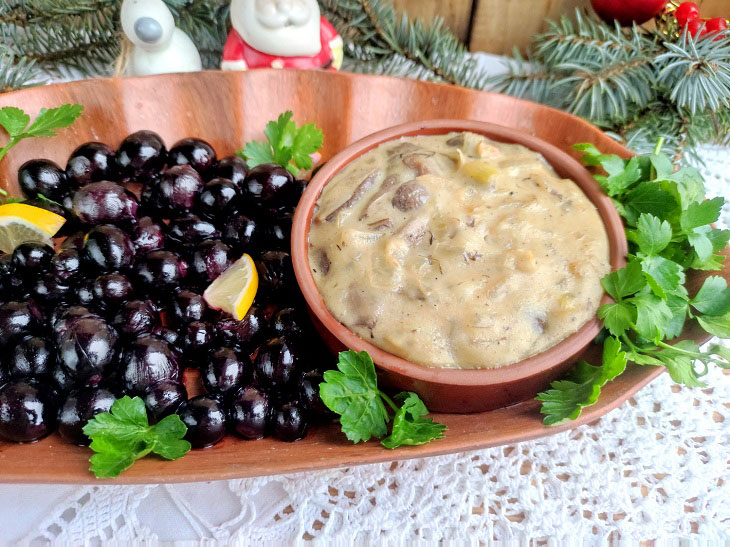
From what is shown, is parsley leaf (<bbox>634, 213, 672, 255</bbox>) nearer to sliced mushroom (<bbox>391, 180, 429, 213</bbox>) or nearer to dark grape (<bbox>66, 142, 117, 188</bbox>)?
sliced mushroom (<bbox>391, 180, 429, 213</bbox>)

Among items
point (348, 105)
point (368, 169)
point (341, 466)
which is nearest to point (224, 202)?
point (368, 169)

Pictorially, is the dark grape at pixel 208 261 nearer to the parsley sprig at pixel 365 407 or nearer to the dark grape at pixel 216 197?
the dark grape at pixel 216 197

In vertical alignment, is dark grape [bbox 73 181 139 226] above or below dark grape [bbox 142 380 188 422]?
above

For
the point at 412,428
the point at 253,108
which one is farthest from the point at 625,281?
the point at 253,108

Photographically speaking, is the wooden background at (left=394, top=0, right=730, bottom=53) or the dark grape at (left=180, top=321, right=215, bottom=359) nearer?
the dark grape at (left=180, top=321, right=215, bottom=359)

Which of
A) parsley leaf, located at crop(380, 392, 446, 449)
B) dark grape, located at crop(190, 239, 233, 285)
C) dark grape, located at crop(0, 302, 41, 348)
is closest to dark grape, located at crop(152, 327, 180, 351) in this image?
dark grape, located at crop(190, 239, 233, 285)

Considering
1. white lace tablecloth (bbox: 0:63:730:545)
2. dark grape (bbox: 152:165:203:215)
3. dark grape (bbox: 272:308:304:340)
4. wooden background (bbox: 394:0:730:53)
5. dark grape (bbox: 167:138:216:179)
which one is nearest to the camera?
white lace tablecloth (bbox: 0:63:730:545)

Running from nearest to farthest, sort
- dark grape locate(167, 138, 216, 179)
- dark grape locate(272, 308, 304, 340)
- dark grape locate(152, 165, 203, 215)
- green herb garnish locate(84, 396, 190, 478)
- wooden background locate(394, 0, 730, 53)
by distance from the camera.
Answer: green herb garnish locate(84, 396, 190, 478), dark grape locate(272, 308, 304, 340), dark grape locate(152, 165, 203, 215), dark grape locate(167, 138, 216, 179), wooden background locate(394, 0, 730, 53)
